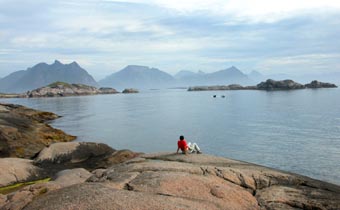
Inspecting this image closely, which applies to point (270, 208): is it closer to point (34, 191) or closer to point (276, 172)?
point (276, 172)

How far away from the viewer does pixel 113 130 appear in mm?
74188

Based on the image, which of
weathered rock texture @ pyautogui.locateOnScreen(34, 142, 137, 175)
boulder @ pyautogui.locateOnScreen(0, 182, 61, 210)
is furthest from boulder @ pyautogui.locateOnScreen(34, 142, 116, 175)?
boulder @ pyautogui.locateOnScreen(0, 182, 61, 210)

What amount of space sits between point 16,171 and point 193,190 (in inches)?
784

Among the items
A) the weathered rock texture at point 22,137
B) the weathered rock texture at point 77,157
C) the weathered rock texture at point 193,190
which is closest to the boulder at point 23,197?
the weathered rock texture at point 193,190

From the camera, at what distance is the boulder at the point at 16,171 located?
28.4 meters

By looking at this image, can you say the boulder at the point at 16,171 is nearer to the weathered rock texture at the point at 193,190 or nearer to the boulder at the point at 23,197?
the boulder at the point at 23,197

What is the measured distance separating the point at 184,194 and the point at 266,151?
35146 millimetres

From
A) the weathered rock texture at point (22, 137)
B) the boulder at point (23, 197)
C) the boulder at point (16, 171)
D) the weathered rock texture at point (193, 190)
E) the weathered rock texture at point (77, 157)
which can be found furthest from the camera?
the weathered rock texture at point (22, 137)

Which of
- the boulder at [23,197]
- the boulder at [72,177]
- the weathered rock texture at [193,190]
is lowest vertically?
the boulder at [72,177]

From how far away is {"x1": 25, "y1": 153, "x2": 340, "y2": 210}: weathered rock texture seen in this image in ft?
45.1

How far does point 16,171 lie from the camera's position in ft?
97.1

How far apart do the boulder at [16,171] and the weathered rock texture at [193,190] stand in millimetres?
13408

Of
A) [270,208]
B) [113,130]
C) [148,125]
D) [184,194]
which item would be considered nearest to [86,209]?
[184,194]

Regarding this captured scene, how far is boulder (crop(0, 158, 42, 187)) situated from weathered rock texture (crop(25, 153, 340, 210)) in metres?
13.4
